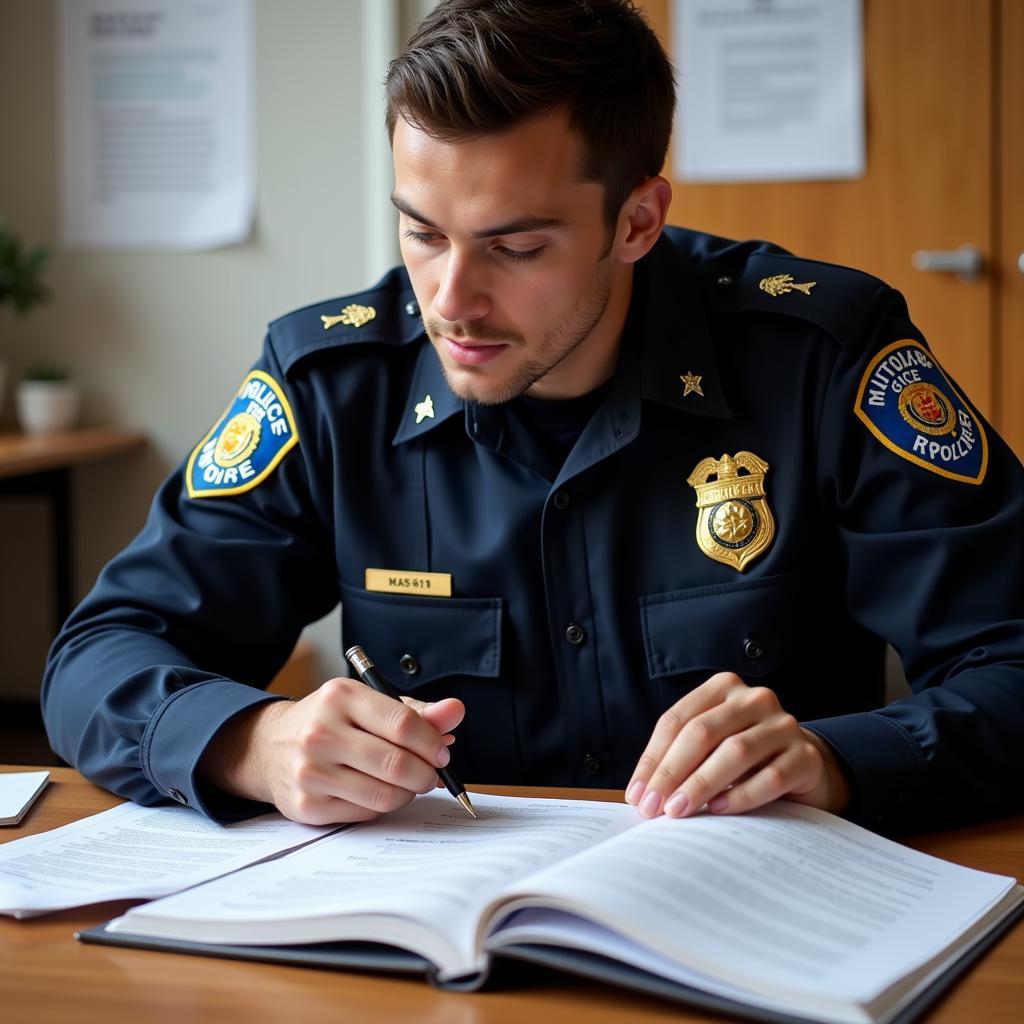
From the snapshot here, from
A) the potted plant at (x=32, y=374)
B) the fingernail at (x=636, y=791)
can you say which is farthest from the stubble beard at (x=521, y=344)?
the potted plant at (x=32, y=374)

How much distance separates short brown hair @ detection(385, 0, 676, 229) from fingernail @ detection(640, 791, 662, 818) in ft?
1.92

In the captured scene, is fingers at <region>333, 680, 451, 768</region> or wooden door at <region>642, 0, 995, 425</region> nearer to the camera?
fingers at <region>333, 680, 451, 768</region>

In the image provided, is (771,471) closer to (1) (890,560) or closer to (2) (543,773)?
(1) (890,560)

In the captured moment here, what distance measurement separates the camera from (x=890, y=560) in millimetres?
1191

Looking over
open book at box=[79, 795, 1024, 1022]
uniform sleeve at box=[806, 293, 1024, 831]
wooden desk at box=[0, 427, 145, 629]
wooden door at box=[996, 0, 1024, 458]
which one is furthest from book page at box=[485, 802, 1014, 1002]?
wooden desk at box=[0, 427, 145, 629]

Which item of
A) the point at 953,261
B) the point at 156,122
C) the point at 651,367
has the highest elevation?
the point at 156,122

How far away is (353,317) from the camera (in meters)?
1.42

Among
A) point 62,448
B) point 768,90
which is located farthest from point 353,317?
point 768,90

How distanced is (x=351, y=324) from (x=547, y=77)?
1.18 ft

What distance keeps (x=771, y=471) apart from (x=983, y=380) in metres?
1.64

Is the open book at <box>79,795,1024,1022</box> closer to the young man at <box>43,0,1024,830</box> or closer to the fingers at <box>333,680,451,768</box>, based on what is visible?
the fingers at <box>333,680,451,768</box>

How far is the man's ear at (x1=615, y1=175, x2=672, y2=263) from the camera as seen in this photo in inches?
50.6

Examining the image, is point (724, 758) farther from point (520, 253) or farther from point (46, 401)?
point (46, 401)

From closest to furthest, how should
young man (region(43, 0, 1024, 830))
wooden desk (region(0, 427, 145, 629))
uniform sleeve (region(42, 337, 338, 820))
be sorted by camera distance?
uniform sleeve (region(42, 337, 338, 820)) < young man (region(43, 0, 1024, 830)) < wooden desk (region(0, 427, 145, 629))
